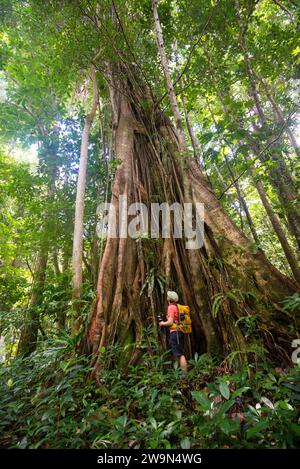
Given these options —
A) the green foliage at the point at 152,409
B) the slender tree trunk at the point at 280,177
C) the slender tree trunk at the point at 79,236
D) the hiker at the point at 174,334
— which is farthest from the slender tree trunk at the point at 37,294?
the slender tree trunk at the point at 280,177

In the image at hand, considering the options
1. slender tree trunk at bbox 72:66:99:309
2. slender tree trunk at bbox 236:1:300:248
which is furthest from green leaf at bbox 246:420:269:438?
slender tree trunk at bbox 236:1:300:248

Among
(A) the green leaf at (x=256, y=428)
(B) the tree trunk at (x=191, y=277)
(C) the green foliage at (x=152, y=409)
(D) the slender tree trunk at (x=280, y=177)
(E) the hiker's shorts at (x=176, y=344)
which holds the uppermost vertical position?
(D) the slender tree trunk at (x=280, y=177)

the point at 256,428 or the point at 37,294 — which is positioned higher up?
the point at 37,294

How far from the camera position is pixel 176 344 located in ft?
8.80

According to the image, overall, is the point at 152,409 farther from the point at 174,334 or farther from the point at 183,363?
the point at 174,334

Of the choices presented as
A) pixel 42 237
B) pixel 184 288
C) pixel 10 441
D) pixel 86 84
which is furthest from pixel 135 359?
pixel 86 84

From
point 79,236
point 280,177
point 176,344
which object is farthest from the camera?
point 280,177

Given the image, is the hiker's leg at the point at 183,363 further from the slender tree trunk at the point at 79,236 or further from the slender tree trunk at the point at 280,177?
the slender tree trunk at the point at 280,177

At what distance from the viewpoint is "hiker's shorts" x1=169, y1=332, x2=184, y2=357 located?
2672mm

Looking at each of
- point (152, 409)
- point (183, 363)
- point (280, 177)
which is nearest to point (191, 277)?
point (183, 363)

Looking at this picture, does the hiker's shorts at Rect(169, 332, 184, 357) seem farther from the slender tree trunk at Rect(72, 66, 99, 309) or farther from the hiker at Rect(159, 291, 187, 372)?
the slender tree trunk at Rect(72, 66, 99, 309)

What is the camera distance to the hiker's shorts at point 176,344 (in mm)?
2672

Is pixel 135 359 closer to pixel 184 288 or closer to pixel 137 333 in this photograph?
pixel 137 333
